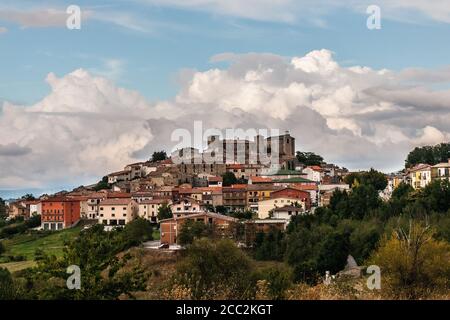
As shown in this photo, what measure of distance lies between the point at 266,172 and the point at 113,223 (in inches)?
1152

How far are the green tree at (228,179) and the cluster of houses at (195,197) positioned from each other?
112 centimetres

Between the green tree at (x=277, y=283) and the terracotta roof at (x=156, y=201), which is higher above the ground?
the terracotta roof at (x=156, y=201)

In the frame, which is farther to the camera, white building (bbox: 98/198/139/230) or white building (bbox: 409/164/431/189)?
white building (bbox: 409/164/431/189)

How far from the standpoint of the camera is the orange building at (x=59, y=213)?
220ft

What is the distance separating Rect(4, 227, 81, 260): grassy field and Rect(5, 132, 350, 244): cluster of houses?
3983 mm

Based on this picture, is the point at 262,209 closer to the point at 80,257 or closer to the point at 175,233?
the point at 175,233

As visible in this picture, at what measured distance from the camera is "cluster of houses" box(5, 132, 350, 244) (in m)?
54.7

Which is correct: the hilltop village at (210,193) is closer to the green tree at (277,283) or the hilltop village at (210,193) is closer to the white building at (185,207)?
the white building at (185,207)

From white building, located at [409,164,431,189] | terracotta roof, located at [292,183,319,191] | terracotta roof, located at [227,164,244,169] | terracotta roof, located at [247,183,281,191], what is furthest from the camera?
terracotta roof, located at [227,164,244,169]

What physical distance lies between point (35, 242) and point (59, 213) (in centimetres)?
872

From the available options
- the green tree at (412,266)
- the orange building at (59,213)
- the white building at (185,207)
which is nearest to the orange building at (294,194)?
the white building at (185,207)

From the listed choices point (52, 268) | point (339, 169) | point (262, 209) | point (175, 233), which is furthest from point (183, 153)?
point (52, 268)

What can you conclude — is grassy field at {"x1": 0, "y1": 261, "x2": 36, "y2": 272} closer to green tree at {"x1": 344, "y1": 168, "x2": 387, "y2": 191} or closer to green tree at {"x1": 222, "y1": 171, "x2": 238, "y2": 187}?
green tree at {"x1": 344, "y1": 168, "x2": 387, "y2": 191}

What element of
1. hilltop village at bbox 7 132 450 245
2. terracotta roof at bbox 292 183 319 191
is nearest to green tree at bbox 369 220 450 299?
hilltop village at bbox 7 132 450 245
